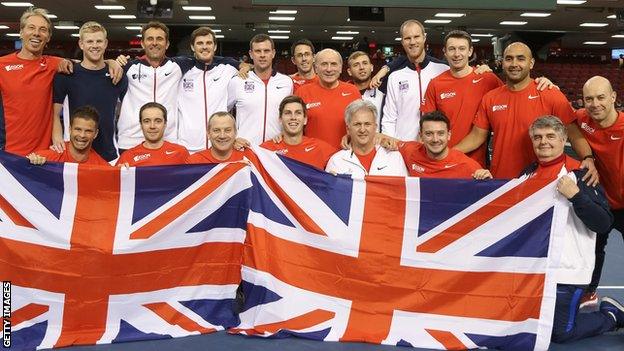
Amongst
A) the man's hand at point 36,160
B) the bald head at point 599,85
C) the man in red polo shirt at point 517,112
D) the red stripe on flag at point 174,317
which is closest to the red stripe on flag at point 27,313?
the red stripe on flag at point 174,317

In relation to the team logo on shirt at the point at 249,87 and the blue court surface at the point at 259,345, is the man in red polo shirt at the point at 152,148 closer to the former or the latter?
the team logo on shirt at the point at 249,87

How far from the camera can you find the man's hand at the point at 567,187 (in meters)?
3.34

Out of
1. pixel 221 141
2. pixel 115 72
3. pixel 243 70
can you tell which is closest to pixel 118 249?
pixel 221 141

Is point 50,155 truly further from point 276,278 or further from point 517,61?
point 517,61

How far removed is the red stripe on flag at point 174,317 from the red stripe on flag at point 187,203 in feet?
A: 1.44

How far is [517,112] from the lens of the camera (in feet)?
13.6

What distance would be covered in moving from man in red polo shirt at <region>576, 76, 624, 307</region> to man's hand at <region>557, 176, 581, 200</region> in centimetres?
75

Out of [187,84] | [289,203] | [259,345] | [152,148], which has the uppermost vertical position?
[187,84]

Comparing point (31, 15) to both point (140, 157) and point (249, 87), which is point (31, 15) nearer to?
point (140, 157)

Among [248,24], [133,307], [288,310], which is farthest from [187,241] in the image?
[248,24]

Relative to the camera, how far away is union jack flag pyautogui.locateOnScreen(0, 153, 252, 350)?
11.5ft

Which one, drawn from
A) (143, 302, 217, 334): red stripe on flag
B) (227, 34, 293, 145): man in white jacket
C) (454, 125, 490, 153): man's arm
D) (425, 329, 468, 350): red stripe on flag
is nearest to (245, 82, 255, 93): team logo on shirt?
(227, 34, 293, 145): man in white jacket

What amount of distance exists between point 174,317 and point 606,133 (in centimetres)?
306

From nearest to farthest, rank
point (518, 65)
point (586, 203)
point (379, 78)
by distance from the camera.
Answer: point (586, 203), point (518, 65), point (379, 78)
